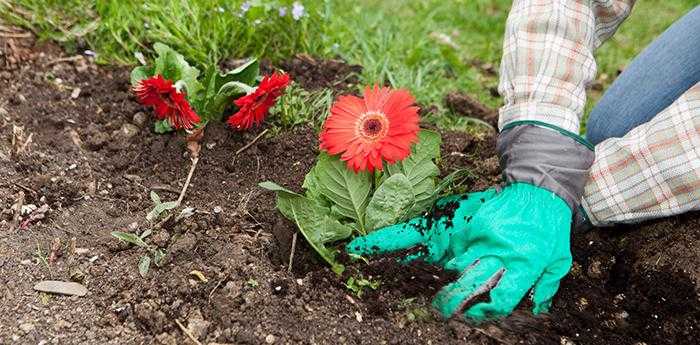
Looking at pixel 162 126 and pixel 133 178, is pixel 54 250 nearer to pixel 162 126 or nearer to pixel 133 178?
pixel 133 178

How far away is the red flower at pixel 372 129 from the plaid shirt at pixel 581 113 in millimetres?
356

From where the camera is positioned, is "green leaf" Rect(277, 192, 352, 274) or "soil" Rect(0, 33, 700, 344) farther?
"green leaf" Rect(277, 192, 352, 274)

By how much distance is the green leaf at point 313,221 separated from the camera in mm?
1957

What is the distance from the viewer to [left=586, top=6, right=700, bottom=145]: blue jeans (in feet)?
8.74

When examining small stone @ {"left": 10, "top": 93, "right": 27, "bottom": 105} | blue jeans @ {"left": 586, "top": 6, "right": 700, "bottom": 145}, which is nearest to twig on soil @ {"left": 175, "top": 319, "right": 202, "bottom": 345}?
small stone @ {"left": 10, "top": 93, "right": 27, "bottom": 105}

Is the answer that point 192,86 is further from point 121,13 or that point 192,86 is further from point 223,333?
point 223,333

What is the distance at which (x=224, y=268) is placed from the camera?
1.95m

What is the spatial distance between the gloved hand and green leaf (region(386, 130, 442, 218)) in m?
0.05

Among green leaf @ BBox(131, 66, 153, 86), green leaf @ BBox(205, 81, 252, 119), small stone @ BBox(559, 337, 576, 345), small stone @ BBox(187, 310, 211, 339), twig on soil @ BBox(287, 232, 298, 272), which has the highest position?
green leaf @ BBox(131, 66, 153, 86)

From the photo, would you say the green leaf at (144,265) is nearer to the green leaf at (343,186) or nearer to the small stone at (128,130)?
the green leaf at (343,186)

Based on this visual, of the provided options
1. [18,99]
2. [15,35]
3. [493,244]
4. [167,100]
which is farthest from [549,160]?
[15,35]

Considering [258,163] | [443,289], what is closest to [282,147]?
[258,163]

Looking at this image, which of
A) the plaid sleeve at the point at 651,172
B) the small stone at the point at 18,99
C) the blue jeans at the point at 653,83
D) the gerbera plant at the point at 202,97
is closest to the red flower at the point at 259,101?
the gerbera plant at the point at 202,97

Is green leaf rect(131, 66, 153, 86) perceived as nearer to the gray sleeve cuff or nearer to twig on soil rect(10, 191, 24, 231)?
twig on soil rect(10, 191, 24, 231)
